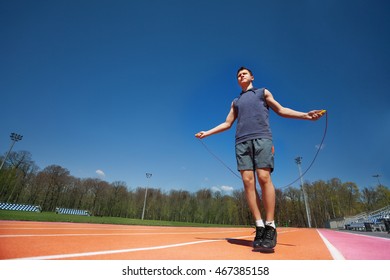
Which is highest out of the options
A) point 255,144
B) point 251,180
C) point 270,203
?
point 255,144

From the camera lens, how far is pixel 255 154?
2277 millimetres

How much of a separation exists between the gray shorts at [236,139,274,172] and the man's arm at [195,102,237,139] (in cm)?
64

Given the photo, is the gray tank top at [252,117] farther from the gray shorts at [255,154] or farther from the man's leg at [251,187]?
the man's leg at [251,187]

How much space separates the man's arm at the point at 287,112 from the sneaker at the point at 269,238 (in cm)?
133

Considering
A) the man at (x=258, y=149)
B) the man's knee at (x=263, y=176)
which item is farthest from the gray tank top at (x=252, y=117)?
the man's knee at (x=263, y=176)

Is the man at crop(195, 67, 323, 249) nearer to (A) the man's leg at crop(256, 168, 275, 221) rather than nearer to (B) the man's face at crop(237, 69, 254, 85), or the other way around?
(A) the man's leg at crop(256, 168, 275, 221)

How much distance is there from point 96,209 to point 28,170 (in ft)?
62.8

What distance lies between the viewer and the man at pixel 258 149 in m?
A: 2.06

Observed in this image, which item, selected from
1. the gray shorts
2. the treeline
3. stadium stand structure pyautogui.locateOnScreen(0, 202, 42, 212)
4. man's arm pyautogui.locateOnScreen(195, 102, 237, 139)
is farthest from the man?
the treeline

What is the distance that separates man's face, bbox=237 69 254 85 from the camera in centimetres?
291

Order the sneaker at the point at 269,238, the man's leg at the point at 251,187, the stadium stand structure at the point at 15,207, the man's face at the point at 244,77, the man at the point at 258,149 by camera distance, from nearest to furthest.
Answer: the sneaker at the point at 269,238 → the man at the point at 258,149 → the man's leg at the point at 251,187 → the man's face at the point at 244,77 → the stadium stand structure at the point at 15,207

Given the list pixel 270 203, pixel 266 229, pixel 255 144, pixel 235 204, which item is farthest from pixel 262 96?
pixel 235 204

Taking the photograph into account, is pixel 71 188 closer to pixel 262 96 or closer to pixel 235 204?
pixel 235 204

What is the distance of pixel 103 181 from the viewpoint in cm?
5825
